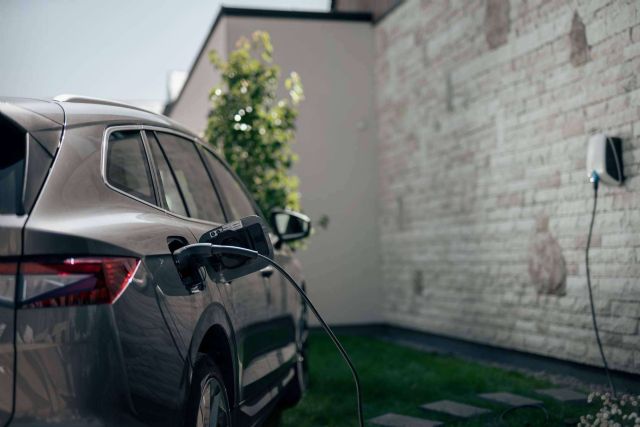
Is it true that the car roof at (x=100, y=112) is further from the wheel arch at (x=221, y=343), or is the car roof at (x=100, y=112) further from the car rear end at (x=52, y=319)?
the wheel arch at (x=221, y=343)

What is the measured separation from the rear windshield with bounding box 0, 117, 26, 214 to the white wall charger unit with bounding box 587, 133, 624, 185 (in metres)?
4.19

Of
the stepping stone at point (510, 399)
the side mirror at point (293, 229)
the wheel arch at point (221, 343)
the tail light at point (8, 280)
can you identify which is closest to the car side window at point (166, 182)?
the wheel arch at point (221, 343)

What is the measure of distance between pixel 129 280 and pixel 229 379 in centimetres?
104

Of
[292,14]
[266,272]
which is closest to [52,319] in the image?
[266,272]

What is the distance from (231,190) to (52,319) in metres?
2.56

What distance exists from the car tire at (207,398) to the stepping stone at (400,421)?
71.1 inches

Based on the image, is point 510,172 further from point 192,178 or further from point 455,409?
point 192,178

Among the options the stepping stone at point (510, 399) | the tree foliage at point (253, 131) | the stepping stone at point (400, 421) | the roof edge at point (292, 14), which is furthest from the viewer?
the roof edge at point (292, 14)

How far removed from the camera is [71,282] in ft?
7.85

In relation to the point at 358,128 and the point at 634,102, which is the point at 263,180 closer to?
the point at 358,128

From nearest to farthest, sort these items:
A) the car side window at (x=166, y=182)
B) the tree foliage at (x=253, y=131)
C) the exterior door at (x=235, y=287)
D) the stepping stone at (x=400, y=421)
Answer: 1. the car side window at (x=166, y=182)
2. the exterior door at (x=235, y=287)
3. the stepping stone at (x=400, y=421)
4. the tree foliage at (x=253, y=131)

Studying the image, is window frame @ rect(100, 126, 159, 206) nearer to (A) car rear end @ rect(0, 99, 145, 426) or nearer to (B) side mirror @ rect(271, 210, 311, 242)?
(A) car rear end @ rect(0, 99, 145, 426)

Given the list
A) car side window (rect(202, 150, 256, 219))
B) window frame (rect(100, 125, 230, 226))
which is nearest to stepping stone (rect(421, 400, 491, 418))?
car side window (rect(202, 150, 256, 219))

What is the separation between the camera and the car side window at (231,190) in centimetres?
461
